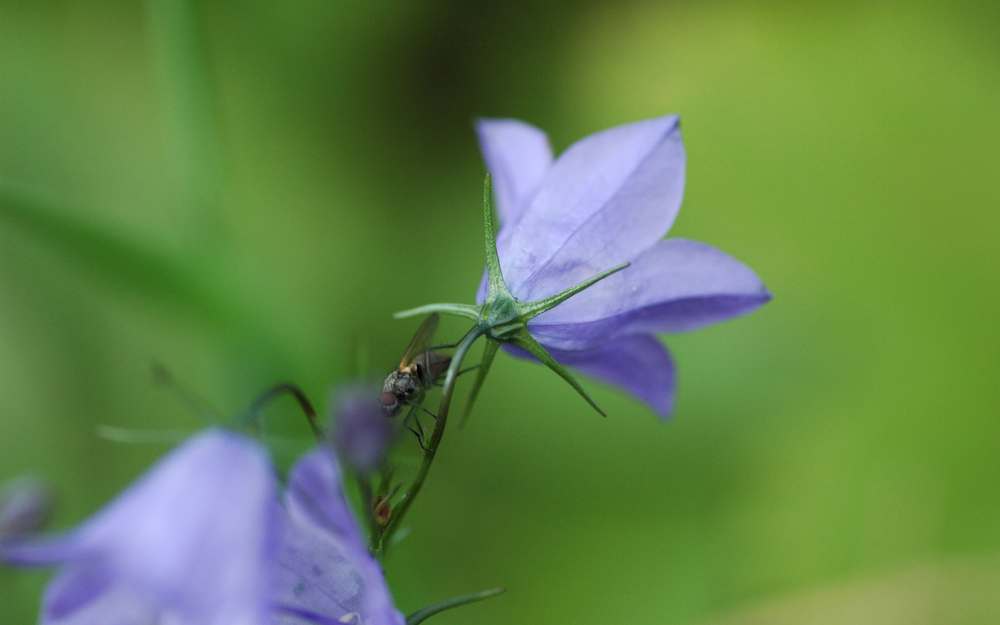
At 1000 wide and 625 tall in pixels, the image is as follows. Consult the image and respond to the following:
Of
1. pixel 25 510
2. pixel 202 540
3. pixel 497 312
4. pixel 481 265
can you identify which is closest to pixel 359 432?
pixel 202 540

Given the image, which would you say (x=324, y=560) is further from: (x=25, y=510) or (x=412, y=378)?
(x=25, y=510)

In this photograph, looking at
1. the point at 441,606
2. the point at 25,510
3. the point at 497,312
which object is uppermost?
the point at 497,312

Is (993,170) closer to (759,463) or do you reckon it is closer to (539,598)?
(759,463)

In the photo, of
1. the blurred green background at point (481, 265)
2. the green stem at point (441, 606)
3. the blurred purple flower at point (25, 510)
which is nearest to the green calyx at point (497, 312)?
the green stem at point (441, 606)

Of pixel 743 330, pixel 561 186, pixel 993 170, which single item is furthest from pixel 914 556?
pixel 561 186

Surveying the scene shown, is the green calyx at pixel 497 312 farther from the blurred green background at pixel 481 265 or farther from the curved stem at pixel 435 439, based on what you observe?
the blurred green background at pixel 481 265

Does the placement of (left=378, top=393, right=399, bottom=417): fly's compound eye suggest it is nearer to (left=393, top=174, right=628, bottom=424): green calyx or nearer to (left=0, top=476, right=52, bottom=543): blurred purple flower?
(left=393, top=174, right=628, bottom=424): green calyx
